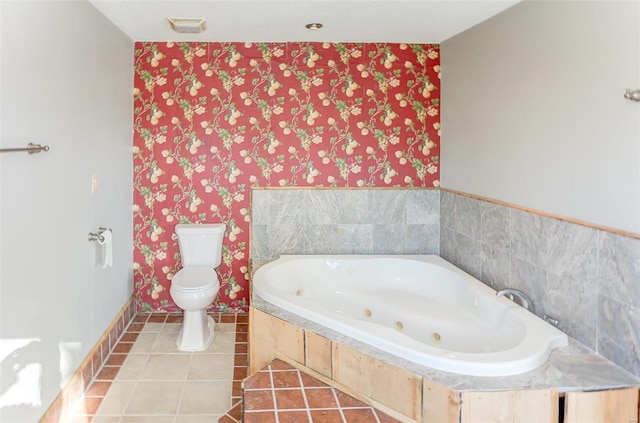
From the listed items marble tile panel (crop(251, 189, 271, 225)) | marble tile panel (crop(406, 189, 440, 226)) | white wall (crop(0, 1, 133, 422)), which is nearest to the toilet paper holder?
white wall (crop(0, 1, 133, 422))

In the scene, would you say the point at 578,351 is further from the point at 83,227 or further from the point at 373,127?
the point at 83,227

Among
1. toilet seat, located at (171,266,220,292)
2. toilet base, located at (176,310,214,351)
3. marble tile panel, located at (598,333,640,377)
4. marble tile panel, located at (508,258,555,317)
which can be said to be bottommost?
toilet base, located at (176,310,214,351)

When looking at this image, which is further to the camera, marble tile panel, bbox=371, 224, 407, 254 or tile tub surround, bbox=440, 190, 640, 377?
marble tile panel, bbox=371, 224, 407, 254

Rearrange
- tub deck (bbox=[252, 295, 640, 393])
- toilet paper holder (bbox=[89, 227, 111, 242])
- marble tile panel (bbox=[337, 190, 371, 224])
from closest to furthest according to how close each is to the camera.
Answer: tub deck (bbox=[252, 295, 640, 393])
toilet paper holder (bbox=[89, 227, 111, 242])
marble tile panel (bbox=[337, 190, 371, 224])

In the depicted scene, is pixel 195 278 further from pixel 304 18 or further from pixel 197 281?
pixel 304 18

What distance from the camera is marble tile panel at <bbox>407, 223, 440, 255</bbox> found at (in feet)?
13.1

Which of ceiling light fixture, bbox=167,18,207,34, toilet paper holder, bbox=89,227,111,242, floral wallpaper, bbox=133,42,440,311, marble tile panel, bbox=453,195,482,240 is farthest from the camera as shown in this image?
floral wallpaper, bbox=133,42,440,311

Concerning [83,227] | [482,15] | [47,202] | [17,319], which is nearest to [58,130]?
[47,202]

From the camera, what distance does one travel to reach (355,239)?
398 cm

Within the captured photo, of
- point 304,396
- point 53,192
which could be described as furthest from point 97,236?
point 304,396

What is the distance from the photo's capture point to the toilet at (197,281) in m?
3.28

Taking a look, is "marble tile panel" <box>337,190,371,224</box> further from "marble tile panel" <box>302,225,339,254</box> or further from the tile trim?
the tile trim

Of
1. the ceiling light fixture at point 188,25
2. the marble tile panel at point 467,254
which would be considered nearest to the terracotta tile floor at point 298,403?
the marble tile panel at point 467,254

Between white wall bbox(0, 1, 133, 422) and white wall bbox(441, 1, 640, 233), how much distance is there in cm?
252
